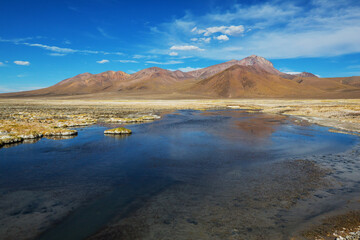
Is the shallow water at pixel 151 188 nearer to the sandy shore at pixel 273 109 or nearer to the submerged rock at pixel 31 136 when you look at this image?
the submerged rock at pixel 31 136

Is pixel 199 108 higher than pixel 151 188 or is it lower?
higher

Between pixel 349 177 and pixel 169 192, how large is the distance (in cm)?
805

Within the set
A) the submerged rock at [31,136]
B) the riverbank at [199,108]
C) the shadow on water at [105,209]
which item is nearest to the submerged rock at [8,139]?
the submerged rock at [31,136]

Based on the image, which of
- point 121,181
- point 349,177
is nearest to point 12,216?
point 121,181

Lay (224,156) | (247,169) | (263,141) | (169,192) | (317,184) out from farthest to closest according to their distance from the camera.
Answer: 1. (263,141)
2. (224,156)
3. (247,169)
4. (317,184)
5. (169,192)

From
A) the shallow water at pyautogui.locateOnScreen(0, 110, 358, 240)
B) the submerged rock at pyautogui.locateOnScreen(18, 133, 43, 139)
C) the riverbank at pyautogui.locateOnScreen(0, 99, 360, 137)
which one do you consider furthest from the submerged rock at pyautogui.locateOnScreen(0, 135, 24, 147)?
the riverbank at pyautogui.locateOnScreen(0, 99, 360, 137)

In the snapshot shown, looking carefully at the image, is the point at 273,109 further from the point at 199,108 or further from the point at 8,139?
the point at 8,139

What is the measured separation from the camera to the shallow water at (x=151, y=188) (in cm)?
681

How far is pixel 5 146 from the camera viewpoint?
647 inches

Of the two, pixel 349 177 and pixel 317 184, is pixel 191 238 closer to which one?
pixel 317 184

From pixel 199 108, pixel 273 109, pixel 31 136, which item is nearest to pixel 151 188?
pixel 31 136

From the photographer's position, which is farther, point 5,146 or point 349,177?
point 5,146

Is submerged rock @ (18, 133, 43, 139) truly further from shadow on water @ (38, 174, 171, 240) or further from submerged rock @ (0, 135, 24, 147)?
shadow on water @ (38, 174, 171, 240)

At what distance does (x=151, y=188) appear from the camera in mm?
9562
